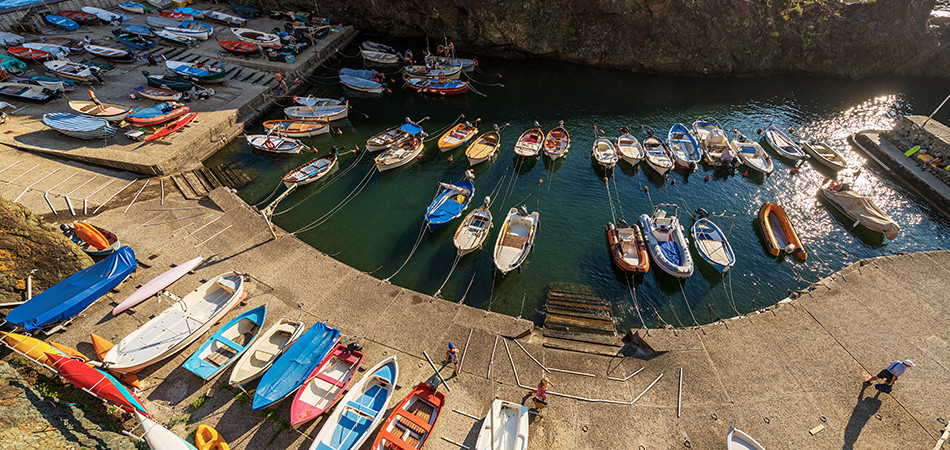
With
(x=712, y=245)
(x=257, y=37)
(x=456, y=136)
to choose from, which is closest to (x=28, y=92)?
(x=257, y=37)

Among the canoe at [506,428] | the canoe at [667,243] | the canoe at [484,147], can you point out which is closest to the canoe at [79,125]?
the canoe at [484,147]

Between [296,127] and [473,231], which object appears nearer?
[473,231]

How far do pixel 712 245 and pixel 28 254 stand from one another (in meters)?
41.2

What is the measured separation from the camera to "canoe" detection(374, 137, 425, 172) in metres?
33.4

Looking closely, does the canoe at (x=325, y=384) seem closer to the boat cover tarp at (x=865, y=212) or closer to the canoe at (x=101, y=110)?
the canoe at (x=101, y=110)

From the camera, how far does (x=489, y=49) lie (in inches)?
2189

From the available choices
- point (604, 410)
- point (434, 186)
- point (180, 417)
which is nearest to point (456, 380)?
point (604, 410)

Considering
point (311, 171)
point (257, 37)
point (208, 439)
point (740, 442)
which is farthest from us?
point (257, 37)

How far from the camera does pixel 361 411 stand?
52.1 feet

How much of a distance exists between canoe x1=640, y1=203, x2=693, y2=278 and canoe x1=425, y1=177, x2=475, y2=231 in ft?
45.0

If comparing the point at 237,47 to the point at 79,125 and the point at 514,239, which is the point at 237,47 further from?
the point at 514,239

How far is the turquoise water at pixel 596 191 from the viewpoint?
25109 mm

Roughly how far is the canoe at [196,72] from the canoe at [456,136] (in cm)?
2703

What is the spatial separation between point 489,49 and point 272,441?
54320mm
